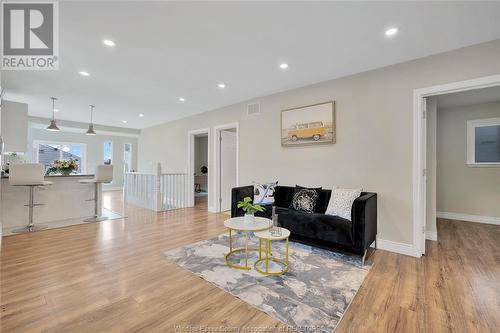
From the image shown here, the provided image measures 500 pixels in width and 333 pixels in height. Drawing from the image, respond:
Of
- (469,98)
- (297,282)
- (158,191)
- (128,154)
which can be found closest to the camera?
(297,282)

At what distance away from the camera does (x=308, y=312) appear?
5.54 ft

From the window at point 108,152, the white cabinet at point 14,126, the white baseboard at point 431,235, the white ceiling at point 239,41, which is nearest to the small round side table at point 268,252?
the white ceiling at point 239,41

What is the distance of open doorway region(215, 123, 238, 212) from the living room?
457 mm

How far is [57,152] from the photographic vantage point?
26.5 ft

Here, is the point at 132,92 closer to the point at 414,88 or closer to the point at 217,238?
the point at 217,238

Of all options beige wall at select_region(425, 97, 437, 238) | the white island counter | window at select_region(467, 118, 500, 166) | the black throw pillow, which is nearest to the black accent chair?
the black throw pillow

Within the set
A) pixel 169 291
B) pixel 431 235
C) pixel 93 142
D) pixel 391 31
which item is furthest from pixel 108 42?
pixel 93 142

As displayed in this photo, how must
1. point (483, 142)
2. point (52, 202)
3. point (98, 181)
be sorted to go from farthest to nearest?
point (98, 181) < point (483, 142) < point (52, 202)

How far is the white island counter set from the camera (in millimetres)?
3758

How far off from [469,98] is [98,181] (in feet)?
24.5

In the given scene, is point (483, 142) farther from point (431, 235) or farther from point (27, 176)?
point (27, 176)

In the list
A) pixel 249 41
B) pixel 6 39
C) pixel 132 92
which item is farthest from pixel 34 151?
pixel 249 41

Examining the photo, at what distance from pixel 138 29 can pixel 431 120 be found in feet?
14.0

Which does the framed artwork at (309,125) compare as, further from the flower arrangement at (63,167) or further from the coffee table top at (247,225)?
the flower arrangement at (63,167)
